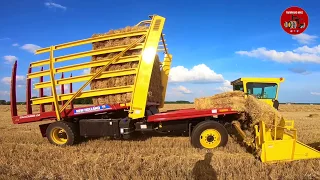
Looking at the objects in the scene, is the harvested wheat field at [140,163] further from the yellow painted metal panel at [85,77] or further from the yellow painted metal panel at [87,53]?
the yellow painted metal panel at [87,53]

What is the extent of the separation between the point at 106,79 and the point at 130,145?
6.11ft

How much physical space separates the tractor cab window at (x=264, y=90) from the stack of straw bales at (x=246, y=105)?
1410 mm

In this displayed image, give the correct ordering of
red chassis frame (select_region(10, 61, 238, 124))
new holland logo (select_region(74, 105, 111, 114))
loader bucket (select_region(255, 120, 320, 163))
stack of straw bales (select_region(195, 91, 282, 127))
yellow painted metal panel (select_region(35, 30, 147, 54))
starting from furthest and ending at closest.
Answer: new holland logo (select_region(74, 105, 111, 114)), yellow painted metal panel (select_region(35, 30, 147, 54)), red chassis frame (select_region(10, 61, 238, 124)), stack of straw bales (select_region(195, 91, 282, 127)), loader bucket (select_region(255, 120, 320, 163))

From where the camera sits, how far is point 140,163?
19.4 ft

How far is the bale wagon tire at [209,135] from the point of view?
750cm

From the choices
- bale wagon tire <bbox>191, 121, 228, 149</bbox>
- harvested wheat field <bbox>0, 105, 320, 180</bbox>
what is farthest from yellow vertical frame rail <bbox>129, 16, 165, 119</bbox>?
bale wagon tire <bbox>191, 121, 228, 149</bbox>

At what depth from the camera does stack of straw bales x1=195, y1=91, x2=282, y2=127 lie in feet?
23.4

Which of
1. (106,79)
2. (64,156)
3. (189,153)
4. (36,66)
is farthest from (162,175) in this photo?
Answer: (36,66)

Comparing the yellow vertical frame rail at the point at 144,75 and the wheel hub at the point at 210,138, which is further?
the yellow vertical frame rail at the point at 144,75

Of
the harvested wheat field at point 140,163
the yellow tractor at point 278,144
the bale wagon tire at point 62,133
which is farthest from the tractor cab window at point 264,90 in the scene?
the bale wagon tire at point 62,133

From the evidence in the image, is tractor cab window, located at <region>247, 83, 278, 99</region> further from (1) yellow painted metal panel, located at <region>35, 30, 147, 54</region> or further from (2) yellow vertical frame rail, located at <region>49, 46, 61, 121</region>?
(2) yellow vertical frame rail, located at <region>49, 46, 61, 121</region>

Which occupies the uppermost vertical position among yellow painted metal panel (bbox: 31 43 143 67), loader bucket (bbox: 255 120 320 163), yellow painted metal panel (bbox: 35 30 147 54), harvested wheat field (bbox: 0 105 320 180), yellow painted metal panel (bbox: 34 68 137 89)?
yellow painted metal panel (bbox: 35 30 147 54)

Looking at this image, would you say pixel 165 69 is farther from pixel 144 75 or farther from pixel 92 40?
pixel 92 40

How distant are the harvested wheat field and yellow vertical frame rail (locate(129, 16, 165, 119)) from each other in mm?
941
